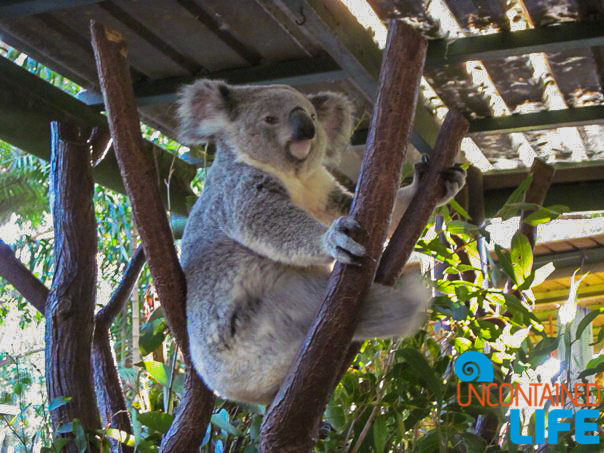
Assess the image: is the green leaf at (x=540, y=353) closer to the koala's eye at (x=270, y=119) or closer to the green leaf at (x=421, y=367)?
the green leaf at (x=421, y=367)

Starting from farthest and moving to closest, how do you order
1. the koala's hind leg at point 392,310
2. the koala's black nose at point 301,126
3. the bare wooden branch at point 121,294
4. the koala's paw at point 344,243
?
the bare wooden branch at point 121,294 → the koala's black nose at point 301,126 → the koala's hind leg at point 392,310 → the koala's paw at point 344,243

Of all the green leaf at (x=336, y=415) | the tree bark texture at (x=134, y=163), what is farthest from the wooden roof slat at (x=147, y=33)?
the green leaf at (x=336, y=415)

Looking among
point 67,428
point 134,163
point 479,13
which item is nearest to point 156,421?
point 67,428

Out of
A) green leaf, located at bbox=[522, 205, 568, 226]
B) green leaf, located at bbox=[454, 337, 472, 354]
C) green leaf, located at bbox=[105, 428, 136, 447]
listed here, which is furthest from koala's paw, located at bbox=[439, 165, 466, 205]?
green leaf, located at bbox=[105, 428, 136, 447]

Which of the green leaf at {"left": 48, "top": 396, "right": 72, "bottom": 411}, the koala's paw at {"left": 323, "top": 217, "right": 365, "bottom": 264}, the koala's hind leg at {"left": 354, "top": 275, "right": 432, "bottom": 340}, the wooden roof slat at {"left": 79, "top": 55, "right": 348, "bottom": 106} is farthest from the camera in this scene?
the wooden roof slat at {"left": 79, "top": 55, "right": 348, "bottom": 106}

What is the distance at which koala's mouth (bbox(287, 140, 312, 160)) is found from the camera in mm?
2445

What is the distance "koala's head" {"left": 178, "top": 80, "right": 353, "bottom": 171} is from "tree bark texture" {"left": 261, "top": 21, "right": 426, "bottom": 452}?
56cm

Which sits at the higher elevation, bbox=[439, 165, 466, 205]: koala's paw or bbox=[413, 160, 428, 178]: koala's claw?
bbox=[413, 160, 428, 178]: koala's claw

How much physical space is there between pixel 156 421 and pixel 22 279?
0.88 m

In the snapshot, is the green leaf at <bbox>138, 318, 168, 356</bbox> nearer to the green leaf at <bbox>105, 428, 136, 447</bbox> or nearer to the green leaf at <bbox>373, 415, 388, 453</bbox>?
the green leaf at <bbox>105, 428, 136, 447</bbox>

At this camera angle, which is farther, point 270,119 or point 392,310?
point 270,119

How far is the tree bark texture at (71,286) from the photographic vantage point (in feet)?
8.92

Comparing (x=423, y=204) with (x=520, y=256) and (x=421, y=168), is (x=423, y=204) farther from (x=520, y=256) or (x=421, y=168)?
(x=520, y=256)

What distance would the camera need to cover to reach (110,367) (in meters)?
2.90
